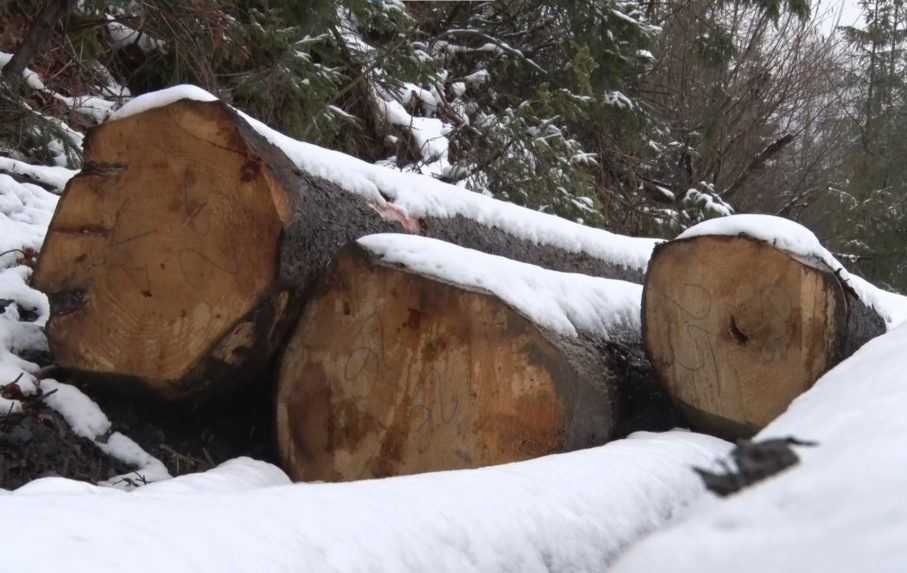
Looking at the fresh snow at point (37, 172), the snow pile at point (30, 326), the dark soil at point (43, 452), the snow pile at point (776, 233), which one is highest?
the snow pile at point (776, 233)

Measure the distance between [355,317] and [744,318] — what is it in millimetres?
1182

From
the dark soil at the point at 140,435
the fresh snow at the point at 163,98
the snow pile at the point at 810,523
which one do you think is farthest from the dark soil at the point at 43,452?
the snow pile at the point at 810,523

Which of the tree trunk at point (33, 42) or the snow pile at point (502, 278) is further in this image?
the tree trunk at point (33, 42)

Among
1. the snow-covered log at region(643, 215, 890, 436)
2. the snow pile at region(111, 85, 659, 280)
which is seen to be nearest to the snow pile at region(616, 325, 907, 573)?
the snow-covered log at region(643, 215, 890, 436)

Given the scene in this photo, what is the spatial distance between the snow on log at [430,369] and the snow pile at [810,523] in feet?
5.98

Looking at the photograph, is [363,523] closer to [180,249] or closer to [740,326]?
[180,249]

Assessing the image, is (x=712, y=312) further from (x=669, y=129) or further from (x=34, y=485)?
(x=669, y=129)

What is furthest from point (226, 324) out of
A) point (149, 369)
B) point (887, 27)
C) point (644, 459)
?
point (887, 27)

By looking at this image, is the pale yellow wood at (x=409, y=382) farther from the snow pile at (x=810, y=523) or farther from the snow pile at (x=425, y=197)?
the snow pile at (x=810, y=523)

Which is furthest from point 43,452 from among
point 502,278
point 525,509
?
point 525,509

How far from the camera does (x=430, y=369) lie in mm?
2701

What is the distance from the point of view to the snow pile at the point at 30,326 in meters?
2.73

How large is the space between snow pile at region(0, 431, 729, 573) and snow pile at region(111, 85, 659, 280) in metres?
1.33

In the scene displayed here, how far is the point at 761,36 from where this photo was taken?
39.3 ft
